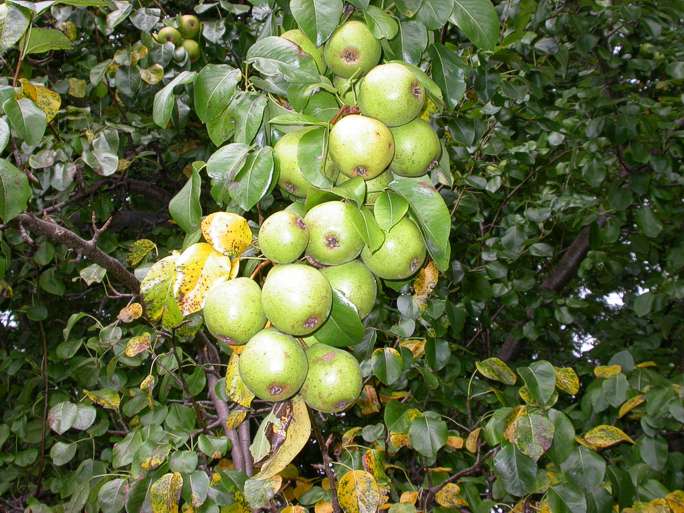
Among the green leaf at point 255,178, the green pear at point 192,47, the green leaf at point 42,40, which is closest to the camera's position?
the green leaf at point 255,178

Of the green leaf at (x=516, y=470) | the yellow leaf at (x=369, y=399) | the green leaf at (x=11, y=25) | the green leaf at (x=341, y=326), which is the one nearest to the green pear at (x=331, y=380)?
the green leaf at (x=341, y=326)

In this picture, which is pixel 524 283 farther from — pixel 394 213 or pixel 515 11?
pixel 394 213

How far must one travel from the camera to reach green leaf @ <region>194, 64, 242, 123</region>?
1326mm

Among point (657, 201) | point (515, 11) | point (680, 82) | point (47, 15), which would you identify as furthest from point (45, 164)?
point (680, 82)

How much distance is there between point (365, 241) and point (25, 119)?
0.91 meters

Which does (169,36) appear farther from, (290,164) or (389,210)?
(389,210)

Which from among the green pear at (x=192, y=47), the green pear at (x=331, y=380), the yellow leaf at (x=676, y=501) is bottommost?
the yellow leaf at (x=676, y=501)

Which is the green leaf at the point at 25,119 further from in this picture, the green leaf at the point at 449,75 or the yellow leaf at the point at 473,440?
the yellow leaf at the point at 473,440

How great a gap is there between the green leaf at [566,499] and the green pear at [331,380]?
3.13ft

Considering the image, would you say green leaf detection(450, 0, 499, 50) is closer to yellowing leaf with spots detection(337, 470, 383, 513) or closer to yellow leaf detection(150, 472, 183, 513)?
yellowing leaf with spots detection(337, 470, 383, 513)

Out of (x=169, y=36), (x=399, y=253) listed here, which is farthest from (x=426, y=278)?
(x=169, y=36)

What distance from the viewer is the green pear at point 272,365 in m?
1.06

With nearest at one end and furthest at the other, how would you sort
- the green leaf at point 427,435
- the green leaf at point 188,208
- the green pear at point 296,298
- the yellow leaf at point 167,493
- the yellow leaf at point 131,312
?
the green pear at point 296,298, the green leaf at point 188,208, the yellow leaf at point 167,493, the green leaf at point 427,435, the yellow leaf at point 131,312

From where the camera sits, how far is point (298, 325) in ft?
3.48
